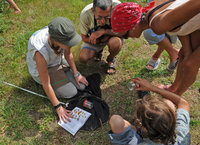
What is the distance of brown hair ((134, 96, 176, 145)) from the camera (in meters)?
1.39

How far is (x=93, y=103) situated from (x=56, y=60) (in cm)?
97

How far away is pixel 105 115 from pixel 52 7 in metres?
3.47

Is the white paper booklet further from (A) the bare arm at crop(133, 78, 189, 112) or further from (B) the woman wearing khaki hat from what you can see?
(A) the bare arm at crop(133, 78, 189, 112)

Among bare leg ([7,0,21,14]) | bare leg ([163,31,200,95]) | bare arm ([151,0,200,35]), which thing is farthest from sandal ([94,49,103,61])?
bare leg ([7,0,21,14])

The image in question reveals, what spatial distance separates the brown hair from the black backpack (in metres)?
1.04

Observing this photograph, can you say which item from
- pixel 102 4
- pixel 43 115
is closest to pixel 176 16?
pixel 102 4

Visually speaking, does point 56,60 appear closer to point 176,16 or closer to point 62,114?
point 62,114

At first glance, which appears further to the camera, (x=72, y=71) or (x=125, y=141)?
(x=72, y=71)

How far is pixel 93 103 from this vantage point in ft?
8.63

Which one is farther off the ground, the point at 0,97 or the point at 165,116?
the point at 165,116

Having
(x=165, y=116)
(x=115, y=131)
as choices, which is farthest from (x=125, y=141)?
(x=165, y=116)

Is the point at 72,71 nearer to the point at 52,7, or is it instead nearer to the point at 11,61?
the point at 11,61

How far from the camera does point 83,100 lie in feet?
8.70

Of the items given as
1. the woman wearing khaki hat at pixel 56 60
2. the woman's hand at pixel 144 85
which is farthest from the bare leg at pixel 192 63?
the woman wearing khaki hat at pixel 56 60
